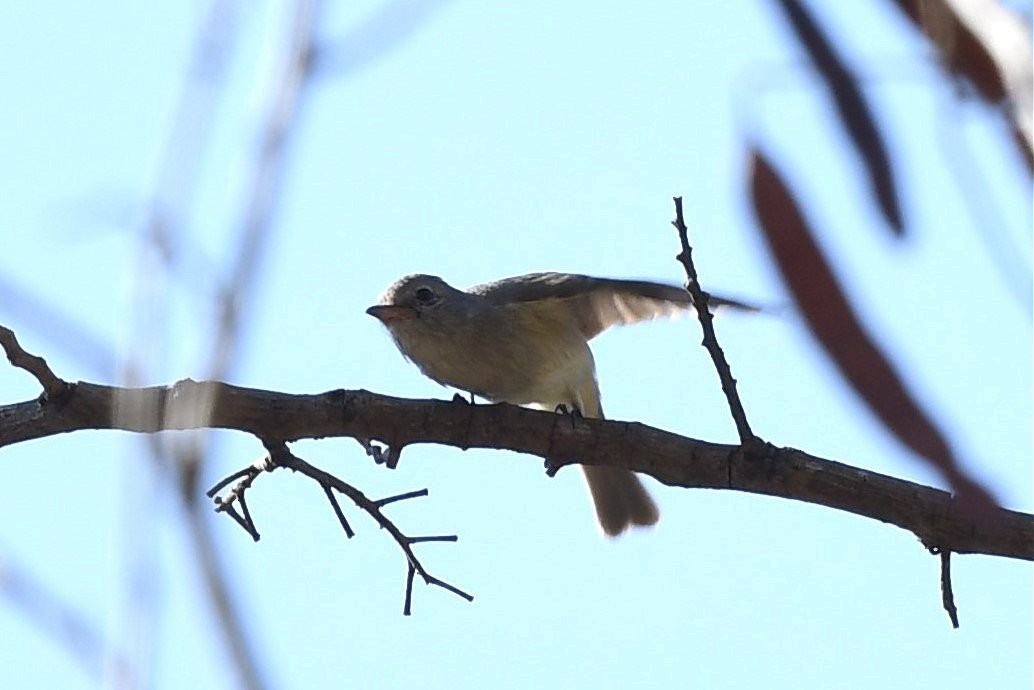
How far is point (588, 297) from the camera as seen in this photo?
6.84m

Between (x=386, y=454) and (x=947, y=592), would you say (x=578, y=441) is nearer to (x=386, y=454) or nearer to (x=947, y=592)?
(x=386, y=454)

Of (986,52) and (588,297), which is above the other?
(588,297)

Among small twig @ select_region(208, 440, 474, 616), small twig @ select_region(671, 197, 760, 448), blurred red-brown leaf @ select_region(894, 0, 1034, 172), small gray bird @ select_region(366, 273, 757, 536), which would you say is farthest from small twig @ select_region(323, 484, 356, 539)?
blurred red-brown leaf @ select_region(894, 0, 1034, 172)

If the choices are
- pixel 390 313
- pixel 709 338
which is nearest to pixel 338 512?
pixel 709 338

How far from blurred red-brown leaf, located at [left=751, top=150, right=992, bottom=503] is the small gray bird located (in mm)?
5065

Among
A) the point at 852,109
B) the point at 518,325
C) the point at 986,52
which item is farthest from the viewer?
the point at 518,325

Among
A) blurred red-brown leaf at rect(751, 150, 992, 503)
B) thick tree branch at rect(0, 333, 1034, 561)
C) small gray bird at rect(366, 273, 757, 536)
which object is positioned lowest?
blurred red-brown leaf at rect(751, 150, 992, 503)

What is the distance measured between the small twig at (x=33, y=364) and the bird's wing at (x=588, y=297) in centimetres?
306

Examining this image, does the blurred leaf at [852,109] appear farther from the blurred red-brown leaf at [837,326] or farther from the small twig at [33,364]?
the small twig at [33,364]

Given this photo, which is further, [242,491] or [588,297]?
[588,297]

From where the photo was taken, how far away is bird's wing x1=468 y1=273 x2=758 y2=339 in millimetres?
6668

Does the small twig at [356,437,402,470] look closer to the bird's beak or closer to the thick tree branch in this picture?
the thick tree branch

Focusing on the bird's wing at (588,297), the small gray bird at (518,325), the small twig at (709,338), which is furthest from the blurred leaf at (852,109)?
the bird's wing at (588,297)

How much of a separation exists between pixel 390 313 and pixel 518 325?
1.97 feet
